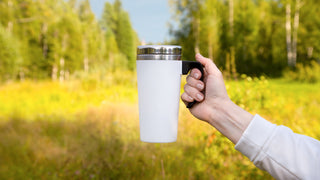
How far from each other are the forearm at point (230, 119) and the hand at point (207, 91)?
0.01m

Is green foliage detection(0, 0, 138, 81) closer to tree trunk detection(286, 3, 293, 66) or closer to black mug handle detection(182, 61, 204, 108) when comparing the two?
tree trunk detection(286, 3, 293, 66)

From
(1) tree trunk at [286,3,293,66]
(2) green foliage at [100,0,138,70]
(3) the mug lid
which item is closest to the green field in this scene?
(3) the mug lid

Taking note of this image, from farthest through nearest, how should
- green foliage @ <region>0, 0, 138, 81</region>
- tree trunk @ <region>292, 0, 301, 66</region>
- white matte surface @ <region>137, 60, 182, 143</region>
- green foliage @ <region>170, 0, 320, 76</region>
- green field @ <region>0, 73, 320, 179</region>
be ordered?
1. tree trunk @ <region>292, 0, 301, 66</region>
2. green foliage @ <region>0, 0, 138, 81</region>
3. green foliage @ <region>170, 0, 320, 76</region>
4. green field @ <region>0, 73, 320, 179</region>
5. white matte surface @ <region>137, 60, 182, 143</region>

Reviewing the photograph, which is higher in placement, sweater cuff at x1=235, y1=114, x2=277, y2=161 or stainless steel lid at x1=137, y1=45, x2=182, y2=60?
stainless steel lid at x1=137, y1=45, x2=182, y2=60

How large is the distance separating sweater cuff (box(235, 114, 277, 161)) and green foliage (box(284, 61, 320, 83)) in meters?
10.1

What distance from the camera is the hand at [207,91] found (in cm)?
126

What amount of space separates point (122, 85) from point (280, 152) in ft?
18.8

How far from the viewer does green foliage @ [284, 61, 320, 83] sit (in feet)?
33.6

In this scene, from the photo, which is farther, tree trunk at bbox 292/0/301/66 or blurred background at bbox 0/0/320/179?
tree trunk at bbox 292/0/301/66

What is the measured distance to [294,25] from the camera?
45.4 feet

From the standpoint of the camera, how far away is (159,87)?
1.19 m

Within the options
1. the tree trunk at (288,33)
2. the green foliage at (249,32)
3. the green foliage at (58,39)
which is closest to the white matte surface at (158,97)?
the green foliage at (249,32)

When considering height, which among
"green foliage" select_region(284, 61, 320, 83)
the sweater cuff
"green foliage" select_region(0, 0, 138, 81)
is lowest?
"green foliage" select_region(284, 61, 320, 83)

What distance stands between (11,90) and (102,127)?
5.76 metres
